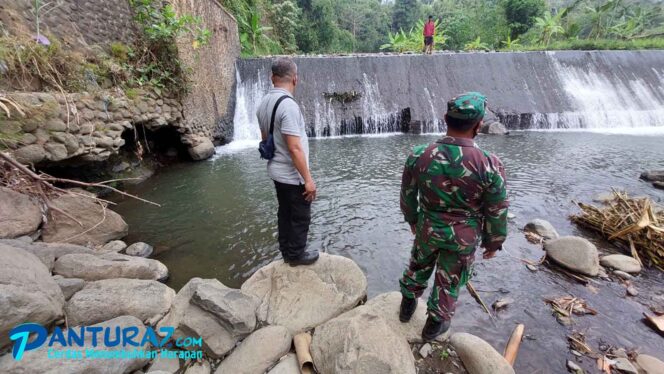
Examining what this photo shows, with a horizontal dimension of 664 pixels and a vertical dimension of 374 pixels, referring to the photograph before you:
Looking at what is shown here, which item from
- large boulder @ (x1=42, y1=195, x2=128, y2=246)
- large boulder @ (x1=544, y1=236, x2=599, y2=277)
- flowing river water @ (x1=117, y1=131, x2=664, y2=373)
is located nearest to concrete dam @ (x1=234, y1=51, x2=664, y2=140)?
flowing river water @ (x1=117, y1=131, x2=664, y2=373)

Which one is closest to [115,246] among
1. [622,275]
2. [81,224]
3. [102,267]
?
[81,224]

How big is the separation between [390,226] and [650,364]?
121 inches

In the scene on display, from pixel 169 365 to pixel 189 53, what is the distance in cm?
904

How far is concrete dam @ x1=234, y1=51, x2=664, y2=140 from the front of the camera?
44.8ft

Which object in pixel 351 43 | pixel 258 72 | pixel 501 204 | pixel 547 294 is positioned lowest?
pixel 547 294

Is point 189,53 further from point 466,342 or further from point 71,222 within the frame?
point 466,342

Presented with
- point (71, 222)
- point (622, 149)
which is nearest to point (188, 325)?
point (71, 222)

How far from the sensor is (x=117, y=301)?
2498mm

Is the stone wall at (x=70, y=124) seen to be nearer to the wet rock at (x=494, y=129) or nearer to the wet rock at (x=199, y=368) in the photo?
the wet rock at (x=199, y=368)

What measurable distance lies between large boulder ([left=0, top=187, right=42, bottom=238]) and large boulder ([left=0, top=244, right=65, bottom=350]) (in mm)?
1401

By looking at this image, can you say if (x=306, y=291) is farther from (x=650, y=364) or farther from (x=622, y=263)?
(x=622, y=263)

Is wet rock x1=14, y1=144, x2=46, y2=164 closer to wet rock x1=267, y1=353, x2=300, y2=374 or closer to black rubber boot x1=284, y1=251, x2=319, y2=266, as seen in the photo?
black rubber boot x1=284, y1=251, x2=319, y2=266

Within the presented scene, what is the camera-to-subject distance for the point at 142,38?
307 inches

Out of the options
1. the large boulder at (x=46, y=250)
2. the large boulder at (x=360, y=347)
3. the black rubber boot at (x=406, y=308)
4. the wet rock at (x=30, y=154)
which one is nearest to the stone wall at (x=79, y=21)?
the wet rock at (x=30, y=154)
